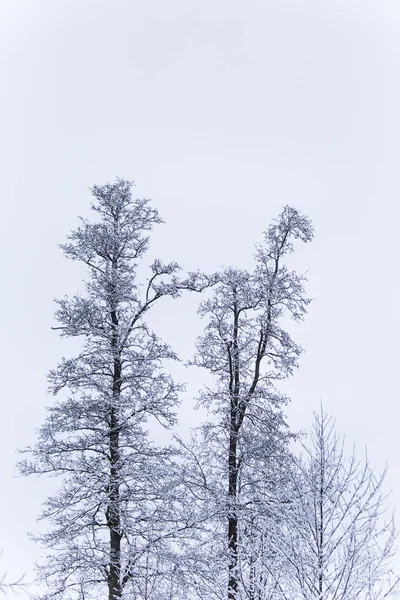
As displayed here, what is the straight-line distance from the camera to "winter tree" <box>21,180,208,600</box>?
16.5m

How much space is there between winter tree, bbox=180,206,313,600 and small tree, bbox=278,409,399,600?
4770 mm

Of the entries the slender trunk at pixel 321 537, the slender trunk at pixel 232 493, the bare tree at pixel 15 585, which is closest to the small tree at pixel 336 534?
the slender trunk at pixel 321 537

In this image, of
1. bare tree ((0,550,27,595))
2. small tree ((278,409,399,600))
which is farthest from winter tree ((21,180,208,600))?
bare tree ((0,550,27,595))

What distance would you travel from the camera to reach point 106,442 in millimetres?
17047

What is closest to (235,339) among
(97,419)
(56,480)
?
(97,419)

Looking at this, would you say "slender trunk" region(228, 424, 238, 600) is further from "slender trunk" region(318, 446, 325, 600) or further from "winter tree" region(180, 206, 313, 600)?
"slender trunk" region(318, 446, 325, 600)

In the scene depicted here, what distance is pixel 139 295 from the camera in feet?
60.5

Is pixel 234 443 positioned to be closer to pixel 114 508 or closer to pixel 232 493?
pixel 232 493

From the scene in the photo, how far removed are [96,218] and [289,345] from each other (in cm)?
659

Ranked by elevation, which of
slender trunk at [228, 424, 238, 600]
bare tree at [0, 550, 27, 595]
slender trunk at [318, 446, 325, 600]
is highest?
slender trunk at [228, 424, 238, 600]

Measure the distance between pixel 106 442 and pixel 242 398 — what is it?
155 inches

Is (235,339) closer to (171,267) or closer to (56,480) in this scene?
(171,267)

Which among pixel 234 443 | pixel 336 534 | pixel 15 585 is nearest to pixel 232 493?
pixel 234 443

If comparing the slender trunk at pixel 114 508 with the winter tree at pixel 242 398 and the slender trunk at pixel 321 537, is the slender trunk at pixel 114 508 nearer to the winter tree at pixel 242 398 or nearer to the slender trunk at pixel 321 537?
the winter tree at pixel 242 398
